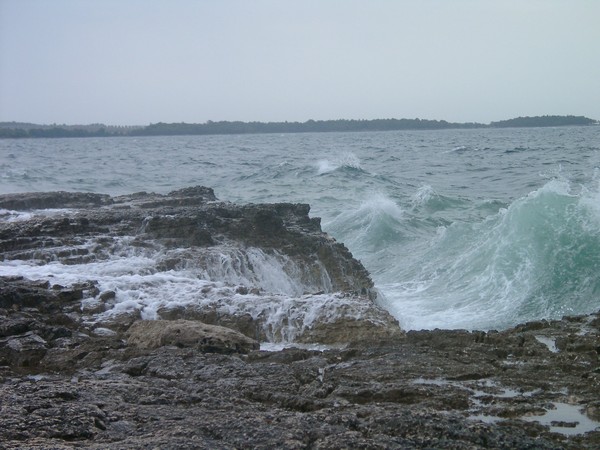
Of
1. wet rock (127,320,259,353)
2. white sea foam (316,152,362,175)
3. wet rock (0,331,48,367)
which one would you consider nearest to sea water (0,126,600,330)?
white sea foam (316,152,362,175)

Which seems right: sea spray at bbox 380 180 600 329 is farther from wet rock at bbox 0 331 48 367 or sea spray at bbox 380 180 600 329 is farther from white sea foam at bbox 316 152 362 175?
white sea foam at bbox 316 152 362 175

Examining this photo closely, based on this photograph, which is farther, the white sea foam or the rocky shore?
the white sea foam

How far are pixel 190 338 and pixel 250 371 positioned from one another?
53.0 inches

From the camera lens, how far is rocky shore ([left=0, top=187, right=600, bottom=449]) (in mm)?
4301

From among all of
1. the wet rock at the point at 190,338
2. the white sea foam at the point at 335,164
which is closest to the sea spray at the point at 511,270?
the wet rock at the point at 190,338

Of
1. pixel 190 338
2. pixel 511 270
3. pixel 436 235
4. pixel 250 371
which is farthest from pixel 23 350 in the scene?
pixel 436 235

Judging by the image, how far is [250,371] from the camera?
223 inches

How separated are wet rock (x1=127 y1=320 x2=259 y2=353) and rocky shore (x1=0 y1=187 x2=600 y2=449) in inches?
0.7

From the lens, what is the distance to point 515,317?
11.0 m

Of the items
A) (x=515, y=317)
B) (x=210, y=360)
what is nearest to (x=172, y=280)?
(x=210, y=360)

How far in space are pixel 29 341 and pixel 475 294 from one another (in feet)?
26.9

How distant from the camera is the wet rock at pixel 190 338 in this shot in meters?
6.74

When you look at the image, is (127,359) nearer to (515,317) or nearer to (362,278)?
(362,278)

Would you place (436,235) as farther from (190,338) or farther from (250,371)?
(250,371)
